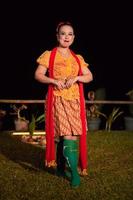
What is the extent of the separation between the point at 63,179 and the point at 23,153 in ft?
6.83

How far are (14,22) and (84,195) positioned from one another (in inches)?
322

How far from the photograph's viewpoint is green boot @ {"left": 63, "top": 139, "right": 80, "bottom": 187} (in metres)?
5.39

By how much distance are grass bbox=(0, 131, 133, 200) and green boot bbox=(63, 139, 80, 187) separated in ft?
0.30

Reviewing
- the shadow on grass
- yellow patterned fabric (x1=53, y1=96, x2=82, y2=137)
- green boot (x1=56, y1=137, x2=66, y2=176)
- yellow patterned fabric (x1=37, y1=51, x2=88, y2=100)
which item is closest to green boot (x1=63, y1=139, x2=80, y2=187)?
yellow patterned fabric (x1=53, y1=96, x2=82, y2=137)

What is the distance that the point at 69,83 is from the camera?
5348 millimetres

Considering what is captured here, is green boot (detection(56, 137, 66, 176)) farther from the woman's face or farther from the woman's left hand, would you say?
the woman's face

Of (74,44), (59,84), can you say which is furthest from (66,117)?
(74,44)

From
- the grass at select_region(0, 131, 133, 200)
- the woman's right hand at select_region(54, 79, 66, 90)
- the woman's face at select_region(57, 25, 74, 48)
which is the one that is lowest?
the grass at select_region(0, 131, 133, 200)

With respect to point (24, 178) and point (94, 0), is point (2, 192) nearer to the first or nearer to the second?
point (24, 178)

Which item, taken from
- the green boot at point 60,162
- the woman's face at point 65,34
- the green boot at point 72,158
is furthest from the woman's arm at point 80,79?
the green boot at point 60,162

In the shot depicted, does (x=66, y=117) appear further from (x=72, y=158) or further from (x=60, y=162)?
(x=60, y=162)

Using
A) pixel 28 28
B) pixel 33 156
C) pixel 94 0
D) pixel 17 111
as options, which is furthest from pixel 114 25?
pixel 33 156

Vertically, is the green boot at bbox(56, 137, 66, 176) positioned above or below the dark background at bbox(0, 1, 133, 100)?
below

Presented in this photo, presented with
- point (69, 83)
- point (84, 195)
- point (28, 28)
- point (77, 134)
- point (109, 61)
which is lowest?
point (84, 195)
